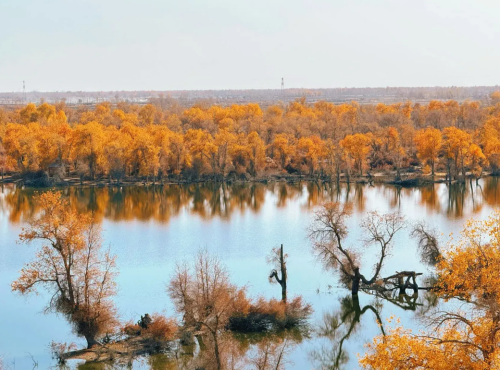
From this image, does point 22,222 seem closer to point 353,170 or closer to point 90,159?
point 90,159

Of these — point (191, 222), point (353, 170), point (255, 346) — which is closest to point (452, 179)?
point (353, 170)

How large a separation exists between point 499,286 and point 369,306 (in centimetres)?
1181

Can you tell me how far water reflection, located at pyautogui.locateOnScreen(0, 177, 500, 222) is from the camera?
40250 mm

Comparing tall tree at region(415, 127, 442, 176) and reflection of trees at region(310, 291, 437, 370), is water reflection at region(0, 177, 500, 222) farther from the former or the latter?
reflection of trees at region(310, 291, 437, 370)

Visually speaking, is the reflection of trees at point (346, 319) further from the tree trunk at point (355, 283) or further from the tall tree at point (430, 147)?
the tall tree at point (430, 147)

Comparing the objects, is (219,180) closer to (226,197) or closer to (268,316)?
(226,197)

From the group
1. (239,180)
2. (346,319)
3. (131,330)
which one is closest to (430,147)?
(239,180)

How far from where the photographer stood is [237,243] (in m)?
30.8

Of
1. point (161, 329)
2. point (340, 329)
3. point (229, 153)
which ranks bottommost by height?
point (340, 329)

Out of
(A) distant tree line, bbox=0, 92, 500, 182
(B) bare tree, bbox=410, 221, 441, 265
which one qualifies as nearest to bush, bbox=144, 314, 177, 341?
(B) bare tree, bbox=410, 221, 441, 265

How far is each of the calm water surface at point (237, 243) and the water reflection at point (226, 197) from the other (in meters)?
0.07

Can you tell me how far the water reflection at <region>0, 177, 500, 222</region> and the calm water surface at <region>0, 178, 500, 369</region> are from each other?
7 cm

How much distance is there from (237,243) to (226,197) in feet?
51.1

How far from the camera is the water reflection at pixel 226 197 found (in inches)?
1585
